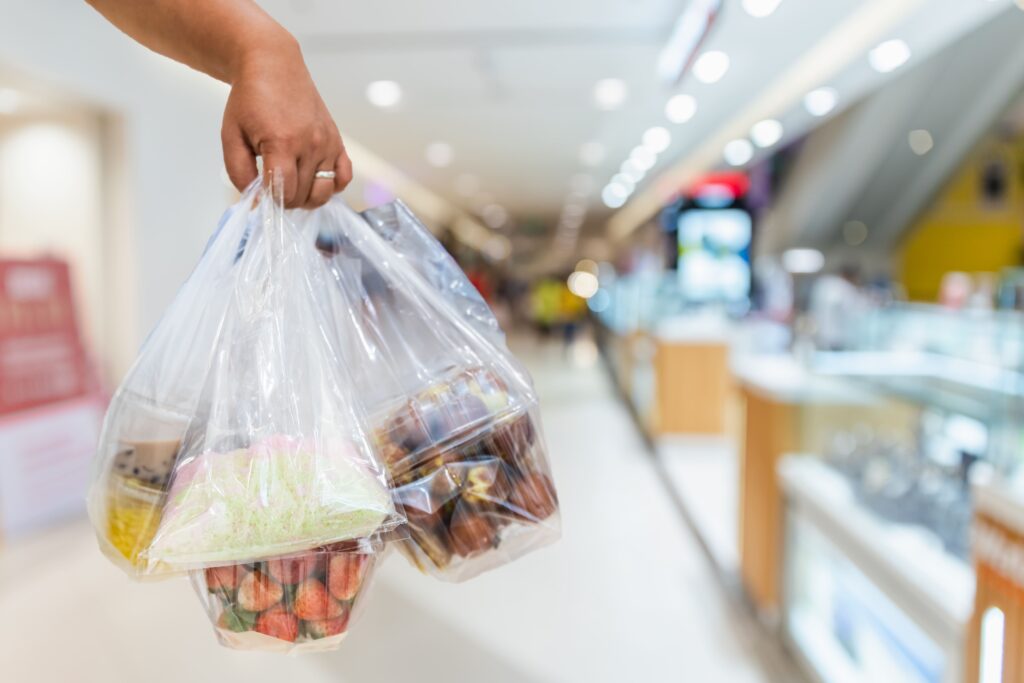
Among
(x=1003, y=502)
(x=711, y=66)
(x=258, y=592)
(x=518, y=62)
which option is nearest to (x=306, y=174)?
(x=258, y=592)

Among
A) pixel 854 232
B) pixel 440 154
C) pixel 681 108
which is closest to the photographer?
pixel 681 108

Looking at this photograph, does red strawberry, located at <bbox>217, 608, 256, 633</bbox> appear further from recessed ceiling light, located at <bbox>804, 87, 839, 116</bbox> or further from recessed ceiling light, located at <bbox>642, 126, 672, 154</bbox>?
recessed ceiling light, located at <bbox>642, 126, 672, 154</bbox>

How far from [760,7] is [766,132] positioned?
3415mm

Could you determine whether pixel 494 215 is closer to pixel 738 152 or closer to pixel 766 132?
pixel 738 152

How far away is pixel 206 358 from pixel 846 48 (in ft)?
11.9

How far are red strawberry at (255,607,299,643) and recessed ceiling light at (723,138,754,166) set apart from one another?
A: 630cm

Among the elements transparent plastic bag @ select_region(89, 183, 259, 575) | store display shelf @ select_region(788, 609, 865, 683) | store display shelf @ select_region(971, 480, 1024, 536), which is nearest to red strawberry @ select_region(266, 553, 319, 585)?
transparent plastic bag @ select_region(89, 183, 259, 575)

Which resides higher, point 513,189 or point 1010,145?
point 1010,145

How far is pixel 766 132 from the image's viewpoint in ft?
19.2

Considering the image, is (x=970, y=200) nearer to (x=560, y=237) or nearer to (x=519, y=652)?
(x=560, y=237)

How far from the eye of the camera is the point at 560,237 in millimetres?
24062

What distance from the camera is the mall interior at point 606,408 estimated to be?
A: 1.82 meters

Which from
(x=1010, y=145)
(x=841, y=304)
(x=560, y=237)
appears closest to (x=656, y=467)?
(x=841, y=304)

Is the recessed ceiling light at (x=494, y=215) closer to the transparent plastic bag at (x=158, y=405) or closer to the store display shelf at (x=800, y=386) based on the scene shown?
the store display shelf at (x=800, y=386)
